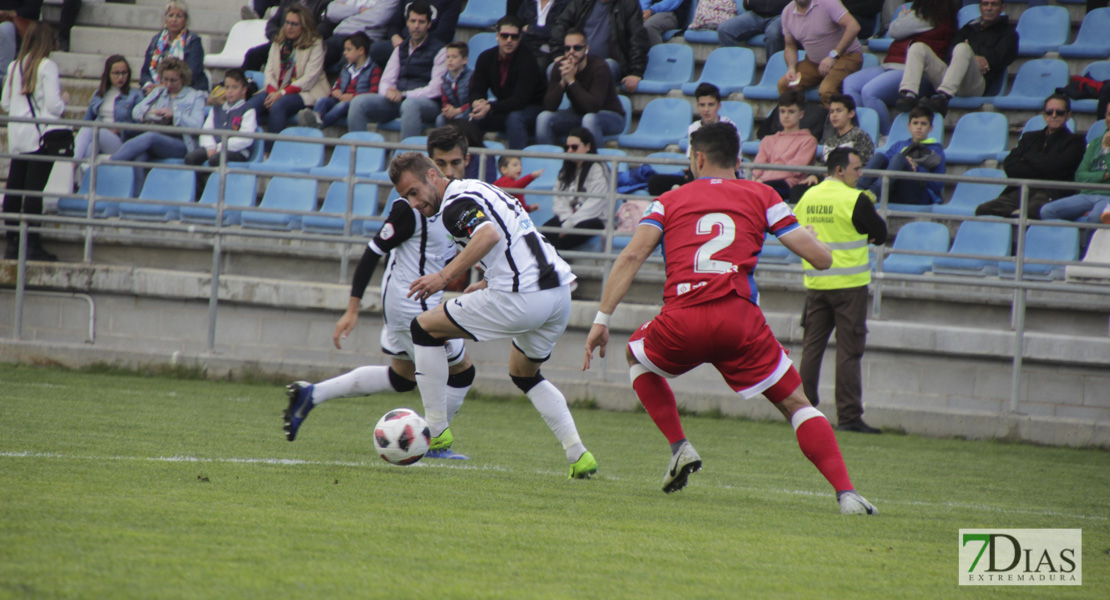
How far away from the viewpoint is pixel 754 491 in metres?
6.05

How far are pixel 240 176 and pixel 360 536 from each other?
9393 millimetres

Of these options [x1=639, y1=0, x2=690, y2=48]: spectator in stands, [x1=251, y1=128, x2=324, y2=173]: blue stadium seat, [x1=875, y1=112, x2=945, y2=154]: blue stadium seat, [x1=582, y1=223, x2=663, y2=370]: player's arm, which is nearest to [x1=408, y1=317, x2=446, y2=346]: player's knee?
[x1=582, y1=223, x2=663, y2=370]: player's arm

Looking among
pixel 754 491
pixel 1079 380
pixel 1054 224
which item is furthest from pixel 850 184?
pixel 754 491

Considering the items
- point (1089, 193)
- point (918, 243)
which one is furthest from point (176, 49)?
point (1089, 193)

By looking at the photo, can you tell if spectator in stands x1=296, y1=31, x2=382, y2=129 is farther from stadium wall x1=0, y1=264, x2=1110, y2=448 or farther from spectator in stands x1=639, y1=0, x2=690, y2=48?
spectator in stands x1=639, y1=0, x2=690, y2=48

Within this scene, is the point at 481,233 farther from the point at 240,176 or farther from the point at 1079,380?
the point at 240,176

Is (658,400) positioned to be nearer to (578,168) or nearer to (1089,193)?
(578,168)

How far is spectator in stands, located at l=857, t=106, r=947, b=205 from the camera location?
10.9 m

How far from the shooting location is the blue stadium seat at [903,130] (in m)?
11.7

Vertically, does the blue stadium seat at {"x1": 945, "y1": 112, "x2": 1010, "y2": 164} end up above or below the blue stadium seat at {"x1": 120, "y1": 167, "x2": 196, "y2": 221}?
above

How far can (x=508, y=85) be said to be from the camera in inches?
501

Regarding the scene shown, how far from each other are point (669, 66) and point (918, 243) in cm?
442

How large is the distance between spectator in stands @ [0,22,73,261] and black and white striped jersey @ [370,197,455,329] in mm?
5892

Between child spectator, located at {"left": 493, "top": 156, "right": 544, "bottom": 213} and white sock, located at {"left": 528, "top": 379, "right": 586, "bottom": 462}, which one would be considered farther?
Answer: child spectator, located at {"left": 493, "top": 156, "right": 544, "bottom": 213}
